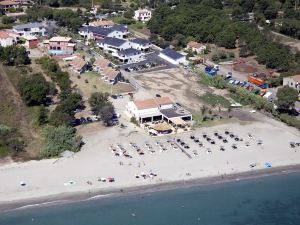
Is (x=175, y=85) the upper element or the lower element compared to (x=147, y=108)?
lower

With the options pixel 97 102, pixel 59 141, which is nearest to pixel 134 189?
pixel 59 141

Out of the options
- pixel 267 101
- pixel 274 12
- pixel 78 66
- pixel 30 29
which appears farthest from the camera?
pixel 274 12

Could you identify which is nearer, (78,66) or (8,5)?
(78,66)

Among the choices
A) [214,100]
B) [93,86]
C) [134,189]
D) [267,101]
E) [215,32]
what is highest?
[215,32]

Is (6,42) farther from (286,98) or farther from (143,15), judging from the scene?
(286,98)

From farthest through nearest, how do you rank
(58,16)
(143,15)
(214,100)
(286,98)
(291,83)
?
(143,15) < (58,16) < (291,83) < (214,100) < (286,98)
